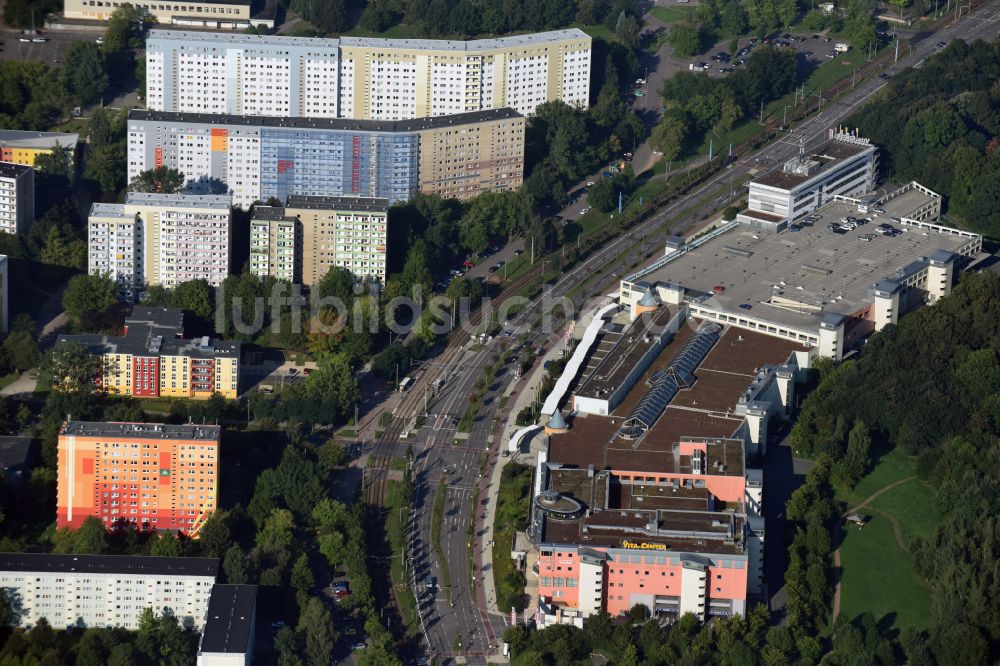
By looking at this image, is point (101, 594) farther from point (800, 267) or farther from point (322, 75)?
point (322, 75)

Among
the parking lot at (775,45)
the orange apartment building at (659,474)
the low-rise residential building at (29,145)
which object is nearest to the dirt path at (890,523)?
the orange apartment building at (659,474)

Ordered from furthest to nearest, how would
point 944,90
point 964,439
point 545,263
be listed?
1. point 944,90
2. point 545,263
3. point 964,439

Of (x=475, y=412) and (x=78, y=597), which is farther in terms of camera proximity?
(x=475, y=412)

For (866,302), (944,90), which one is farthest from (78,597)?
(944,90)

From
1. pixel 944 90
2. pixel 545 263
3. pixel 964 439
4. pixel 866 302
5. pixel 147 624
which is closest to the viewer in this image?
pixel 147 624

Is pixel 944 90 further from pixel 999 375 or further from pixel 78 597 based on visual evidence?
pixel 78 597

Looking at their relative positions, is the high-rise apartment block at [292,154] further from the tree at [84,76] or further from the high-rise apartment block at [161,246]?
the high-rise apartment block at [161,246]

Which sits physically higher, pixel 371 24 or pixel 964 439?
pixel 371 24
